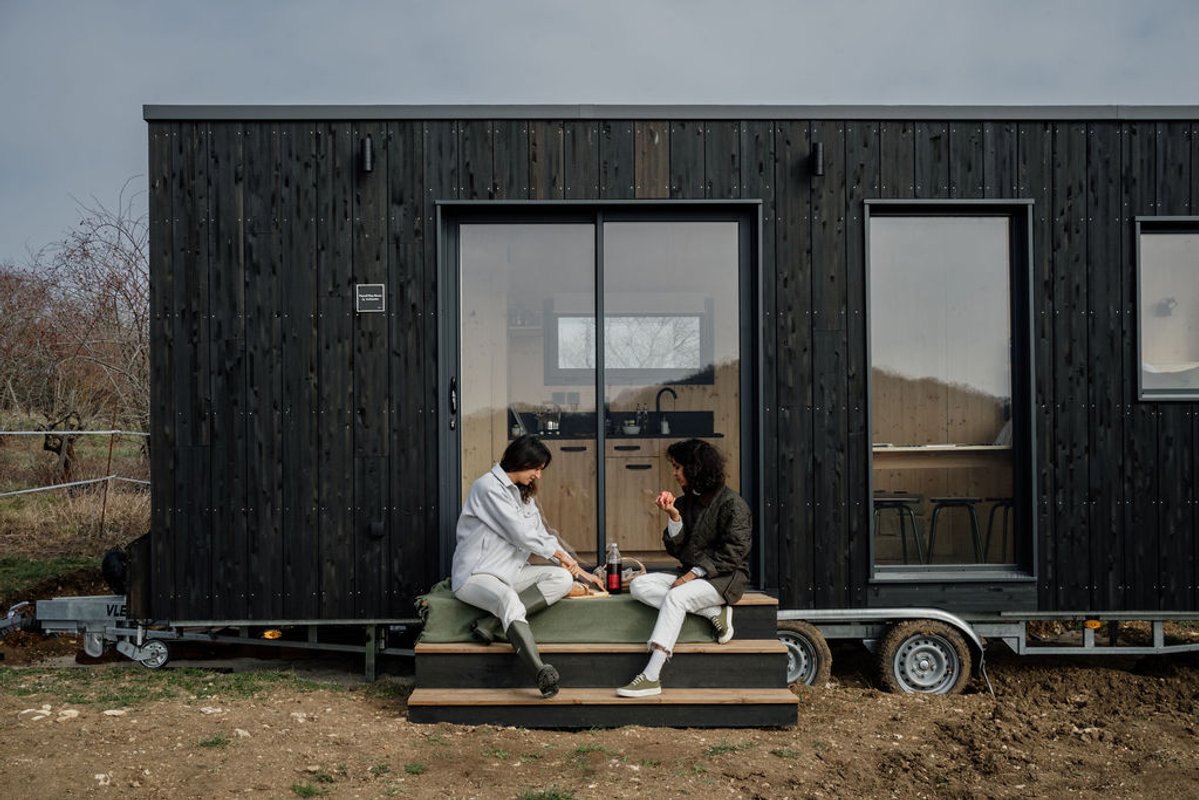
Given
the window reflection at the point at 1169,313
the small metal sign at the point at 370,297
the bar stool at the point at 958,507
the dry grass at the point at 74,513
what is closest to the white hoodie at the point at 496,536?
the small metal sign at the point at 370,297

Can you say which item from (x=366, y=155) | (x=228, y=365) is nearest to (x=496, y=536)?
(x=228, y=365)

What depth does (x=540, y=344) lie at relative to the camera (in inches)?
246

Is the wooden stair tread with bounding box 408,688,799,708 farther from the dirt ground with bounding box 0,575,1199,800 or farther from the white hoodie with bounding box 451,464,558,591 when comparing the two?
the white hoodie with bounding box 451,464,558,591

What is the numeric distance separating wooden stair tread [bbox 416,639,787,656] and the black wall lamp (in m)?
2.75

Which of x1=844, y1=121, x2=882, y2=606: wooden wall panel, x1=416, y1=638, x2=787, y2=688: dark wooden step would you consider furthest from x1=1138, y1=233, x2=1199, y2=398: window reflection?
x1=416, y1=638, x2=787, y2=688: dark wooden step

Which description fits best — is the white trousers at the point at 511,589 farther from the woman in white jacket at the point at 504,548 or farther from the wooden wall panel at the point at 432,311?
the wooden wall panel at the point at 432,311

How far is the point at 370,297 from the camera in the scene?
6.00 m

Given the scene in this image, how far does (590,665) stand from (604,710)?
0.26 metres

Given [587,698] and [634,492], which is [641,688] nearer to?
[587,698]

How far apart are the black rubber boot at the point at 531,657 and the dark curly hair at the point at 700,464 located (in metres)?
1.15

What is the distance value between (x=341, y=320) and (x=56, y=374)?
10.4m

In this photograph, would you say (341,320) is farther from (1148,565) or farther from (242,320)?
(1148,565)

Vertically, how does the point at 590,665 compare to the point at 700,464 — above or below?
A: below

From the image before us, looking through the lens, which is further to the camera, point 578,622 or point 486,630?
point 578,622
